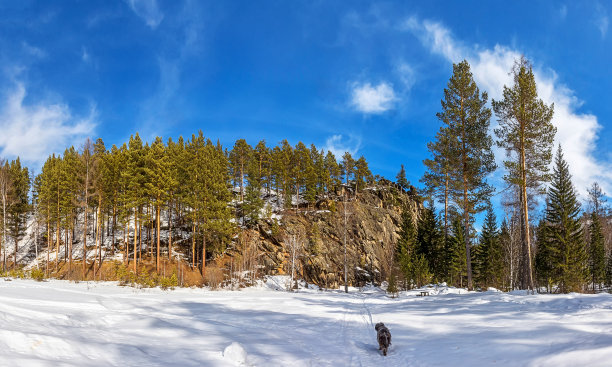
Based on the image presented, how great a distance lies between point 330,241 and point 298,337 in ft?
124

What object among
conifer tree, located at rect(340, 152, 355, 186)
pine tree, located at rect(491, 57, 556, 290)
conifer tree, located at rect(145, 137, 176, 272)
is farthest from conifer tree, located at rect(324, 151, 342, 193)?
pine tree, located at rect(491, 57, 556, 290)

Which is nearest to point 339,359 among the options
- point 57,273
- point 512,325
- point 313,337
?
point 313,337

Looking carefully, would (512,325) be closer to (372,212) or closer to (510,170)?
(510,170)

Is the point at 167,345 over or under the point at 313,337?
over

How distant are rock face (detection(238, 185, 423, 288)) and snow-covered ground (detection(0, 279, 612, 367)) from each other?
24003mm

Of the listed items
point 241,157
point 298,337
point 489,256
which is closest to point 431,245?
point 489,256

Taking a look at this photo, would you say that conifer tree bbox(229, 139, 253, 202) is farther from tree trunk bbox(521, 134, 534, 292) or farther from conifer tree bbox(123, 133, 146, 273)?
tree trunk bbox(521, 134, 534, 292)

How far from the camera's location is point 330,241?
45.6 meters

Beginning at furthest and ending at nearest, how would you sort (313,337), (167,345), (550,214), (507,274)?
1. (507,274)
2. (550,214)
3. (313,337)
4. (167,345)

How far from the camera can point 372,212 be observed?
54062mm

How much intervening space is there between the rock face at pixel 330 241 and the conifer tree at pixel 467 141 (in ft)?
49.7

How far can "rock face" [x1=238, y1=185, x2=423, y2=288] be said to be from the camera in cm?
4022

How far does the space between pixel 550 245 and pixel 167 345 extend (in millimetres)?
32488

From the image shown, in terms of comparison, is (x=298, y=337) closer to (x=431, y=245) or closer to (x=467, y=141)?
(x=467, y=141)
